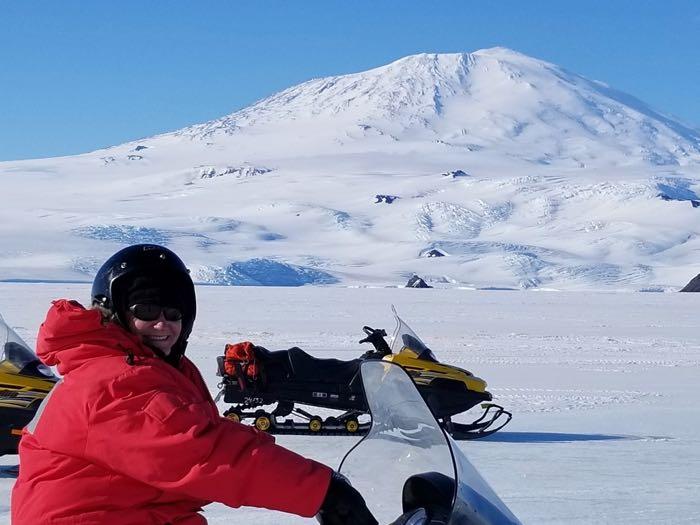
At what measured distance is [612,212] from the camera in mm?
78750

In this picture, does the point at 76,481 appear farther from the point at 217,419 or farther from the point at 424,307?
the point at 424,307

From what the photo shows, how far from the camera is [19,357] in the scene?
5703 millimetres

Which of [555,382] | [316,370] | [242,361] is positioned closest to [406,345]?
[316,370]

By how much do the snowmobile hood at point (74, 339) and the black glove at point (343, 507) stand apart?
45 centimetres

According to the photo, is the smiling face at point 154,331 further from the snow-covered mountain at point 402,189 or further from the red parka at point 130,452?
the snow-covered mountain at point 402,189

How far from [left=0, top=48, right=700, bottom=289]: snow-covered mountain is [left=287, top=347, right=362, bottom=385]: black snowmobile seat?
39380 mm

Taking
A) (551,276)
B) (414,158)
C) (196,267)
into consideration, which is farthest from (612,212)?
(414,158)

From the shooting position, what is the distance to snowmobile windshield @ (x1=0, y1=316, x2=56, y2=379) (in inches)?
223

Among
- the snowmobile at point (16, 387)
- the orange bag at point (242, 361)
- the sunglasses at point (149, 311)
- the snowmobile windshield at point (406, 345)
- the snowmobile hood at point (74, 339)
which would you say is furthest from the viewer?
Result: the snowmobile windshield at point (406, 345)

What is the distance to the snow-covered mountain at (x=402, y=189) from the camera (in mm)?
56500

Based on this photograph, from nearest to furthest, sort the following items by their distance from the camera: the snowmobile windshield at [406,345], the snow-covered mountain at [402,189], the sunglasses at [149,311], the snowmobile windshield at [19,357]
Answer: the sunglasses at [149,311]
the snowmobile windshield at [19,357]
the snowmobile windshield at [406,345]
the snow-covered mountain at [402,189]

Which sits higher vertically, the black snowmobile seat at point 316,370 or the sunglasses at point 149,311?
the sunglasses at point 149,311

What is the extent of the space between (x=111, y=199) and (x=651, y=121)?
90.2 m

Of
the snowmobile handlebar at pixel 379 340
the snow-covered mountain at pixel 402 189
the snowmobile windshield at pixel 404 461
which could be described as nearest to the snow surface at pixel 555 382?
the snowmobile handlebar at pixel 379 340
